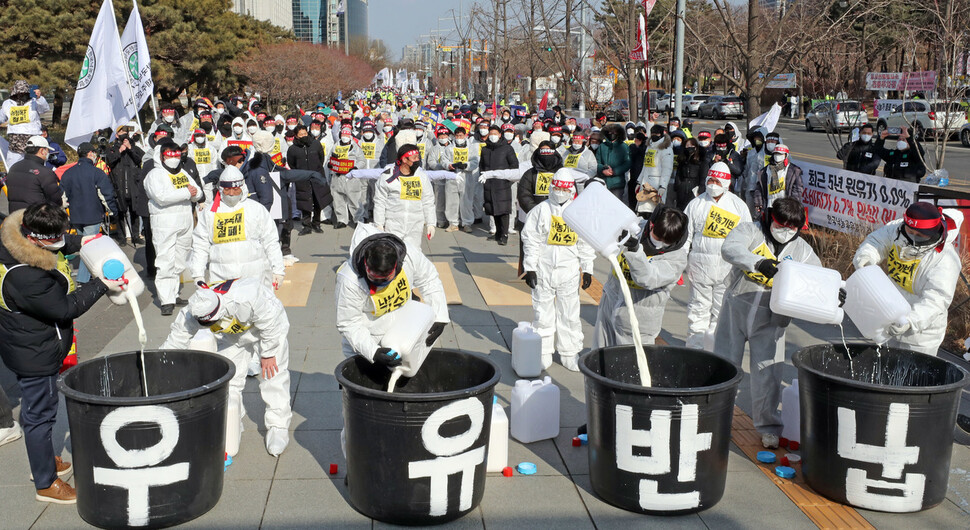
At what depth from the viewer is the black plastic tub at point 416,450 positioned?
190 inches

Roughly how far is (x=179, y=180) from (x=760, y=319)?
669cm

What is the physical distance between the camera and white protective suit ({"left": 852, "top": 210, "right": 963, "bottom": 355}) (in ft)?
20.1

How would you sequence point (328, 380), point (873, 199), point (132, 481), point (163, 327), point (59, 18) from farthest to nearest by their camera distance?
point (59, 18), point (873, 199), point (163, 327), point (328, 380), point (132, 481)

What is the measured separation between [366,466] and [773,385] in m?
3.14

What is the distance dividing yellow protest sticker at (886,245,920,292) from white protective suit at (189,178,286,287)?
5010 mm

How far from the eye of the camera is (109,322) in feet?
32.9

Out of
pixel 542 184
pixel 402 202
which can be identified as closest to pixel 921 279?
pixel 402 202

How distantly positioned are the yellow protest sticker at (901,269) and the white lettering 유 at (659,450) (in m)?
2.35

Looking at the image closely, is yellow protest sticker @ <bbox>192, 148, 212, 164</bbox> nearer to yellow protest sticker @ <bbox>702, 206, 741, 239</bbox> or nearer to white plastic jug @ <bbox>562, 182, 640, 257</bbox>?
yellow protest sticker @ <bbox>702, 206, 741, 239</bbox>

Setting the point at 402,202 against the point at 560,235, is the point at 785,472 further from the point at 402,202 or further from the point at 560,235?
the point at 402,202

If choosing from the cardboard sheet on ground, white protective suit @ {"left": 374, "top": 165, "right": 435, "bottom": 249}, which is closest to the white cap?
white protective suit @ {"left": 374, "top": 165, "right": 435, "bottom": 249}

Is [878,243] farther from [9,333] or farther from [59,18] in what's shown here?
[59,18]

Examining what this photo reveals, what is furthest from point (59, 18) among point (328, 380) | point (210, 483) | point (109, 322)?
point (210, 483)

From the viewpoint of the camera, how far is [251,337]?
6.12 metres
